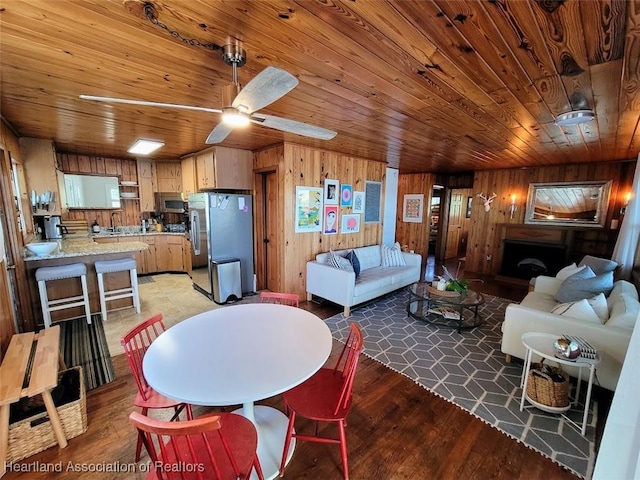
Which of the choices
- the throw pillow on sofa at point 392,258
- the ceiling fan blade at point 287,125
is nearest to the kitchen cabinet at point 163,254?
the throw pillow on sofa at point 392,258

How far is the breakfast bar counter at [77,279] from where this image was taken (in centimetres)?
332

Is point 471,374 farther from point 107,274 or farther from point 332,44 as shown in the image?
point 107,274

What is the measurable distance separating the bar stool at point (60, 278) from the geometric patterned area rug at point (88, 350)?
0.16 metres

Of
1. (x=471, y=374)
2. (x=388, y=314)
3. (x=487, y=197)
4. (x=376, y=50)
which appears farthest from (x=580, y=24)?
(x=487, y=197)

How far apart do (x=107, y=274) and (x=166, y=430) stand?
12.8ft

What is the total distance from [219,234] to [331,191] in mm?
1993

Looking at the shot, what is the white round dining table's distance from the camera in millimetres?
1231

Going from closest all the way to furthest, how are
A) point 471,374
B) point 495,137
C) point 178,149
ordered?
point 471,374, point 495,137, point 178,149

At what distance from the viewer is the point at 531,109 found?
7.38 ft

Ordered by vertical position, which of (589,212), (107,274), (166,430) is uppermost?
(589,212)

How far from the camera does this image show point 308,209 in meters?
4.21

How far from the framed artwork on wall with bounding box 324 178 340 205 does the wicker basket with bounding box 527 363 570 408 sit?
332cm

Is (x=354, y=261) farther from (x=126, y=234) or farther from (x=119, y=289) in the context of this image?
(x=126, y=234)

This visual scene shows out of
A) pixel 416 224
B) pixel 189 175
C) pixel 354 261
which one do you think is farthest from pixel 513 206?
pixel 189 175
